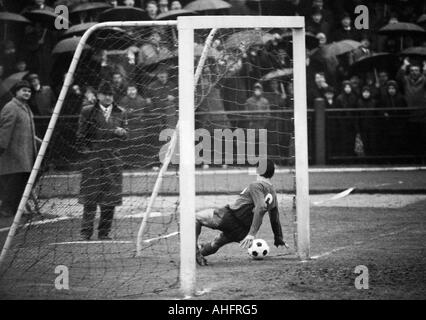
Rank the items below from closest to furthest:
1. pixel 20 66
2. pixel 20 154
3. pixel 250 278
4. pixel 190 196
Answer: pixel 190 196
pixel 250 278
pixel 20 154
pixel 20 66

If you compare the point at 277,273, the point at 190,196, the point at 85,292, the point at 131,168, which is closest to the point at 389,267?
the point at 277,273

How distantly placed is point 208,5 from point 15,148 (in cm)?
692

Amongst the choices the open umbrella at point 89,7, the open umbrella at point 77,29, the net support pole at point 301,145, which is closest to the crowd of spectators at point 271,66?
the open umbrella at point 89,7

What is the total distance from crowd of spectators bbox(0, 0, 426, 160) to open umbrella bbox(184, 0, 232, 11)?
36 cm

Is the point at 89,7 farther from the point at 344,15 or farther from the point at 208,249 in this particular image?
the point at 208,249

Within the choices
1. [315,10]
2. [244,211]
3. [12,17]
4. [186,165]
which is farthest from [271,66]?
[186,165]

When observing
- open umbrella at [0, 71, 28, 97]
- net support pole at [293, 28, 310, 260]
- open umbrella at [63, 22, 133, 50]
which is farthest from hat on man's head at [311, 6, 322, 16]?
net support pole at [293, 28, 310, 260]

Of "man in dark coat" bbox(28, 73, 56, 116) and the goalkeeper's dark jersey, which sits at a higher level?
"man in dark coat" bbox(28, 73, 56, 116)

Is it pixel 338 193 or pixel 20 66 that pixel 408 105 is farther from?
pixel 20 66

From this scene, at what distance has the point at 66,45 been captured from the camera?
56.0ft

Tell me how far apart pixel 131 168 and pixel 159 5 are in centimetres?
622

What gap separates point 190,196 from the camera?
7.81 metres

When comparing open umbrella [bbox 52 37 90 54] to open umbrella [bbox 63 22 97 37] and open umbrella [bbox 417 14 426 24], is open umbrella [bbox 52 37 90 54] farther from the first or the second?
open umbrella [bbox 417 14 426 24]

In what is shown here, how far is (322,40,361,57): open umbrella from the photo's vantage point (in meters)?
18.8
